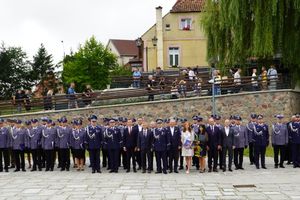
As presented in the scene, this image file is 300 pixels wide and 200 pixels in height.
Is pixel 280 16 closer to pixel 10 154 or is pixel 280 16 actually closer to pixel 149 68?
pixel 10 154

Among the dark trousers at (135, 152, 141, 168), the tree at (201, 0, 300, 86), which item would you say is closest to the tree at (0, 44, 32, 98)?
the tree at (201, 0, 300, 86)

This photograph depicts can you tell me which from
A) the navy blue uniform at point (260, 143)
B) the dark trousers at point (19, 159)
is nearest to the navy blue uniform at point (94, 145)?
the dark trousers at point (19, 159)

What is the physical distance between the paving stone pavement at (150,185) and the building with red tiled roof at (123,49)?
77252 mm

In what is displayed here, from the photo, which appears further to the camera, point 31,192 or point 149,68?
point 149,68

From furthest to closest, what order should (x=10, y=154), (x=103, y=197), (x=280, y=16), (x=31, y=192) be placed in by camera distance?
(x=280, y=16), (x=10, y=154), (x=31, y=192), (x=103, y=197)

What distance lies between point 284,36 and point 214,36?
4.41m

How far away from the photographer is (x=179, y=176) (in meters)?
15.9

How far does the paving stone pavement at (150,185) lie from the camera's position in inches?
483

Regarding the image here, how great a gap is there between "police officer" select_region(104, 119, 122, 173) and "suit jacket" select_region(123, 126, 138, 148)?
186 millimetres

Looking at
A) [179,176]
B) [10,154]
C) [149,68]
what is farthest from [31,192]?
[149,68]

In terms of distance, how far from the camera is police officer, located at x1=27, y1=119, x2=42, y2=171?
18.1 meters

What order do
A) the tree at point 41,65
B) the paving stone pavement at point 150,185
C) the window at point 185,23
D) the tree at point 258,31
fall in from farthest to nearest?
1. the tree at point 41,65
2. the window at point 185,23
3. the tree at point 258,31
4. the paving stone pavement at point 150,185

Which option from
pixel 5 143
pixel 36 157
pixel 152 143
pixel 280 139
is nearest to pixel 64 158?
pixel 36 157

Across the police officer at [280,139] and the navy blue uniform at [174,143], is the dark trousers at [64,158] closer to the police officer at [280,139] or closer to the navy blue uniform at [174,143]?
the navy blue uniform at [174,143]
